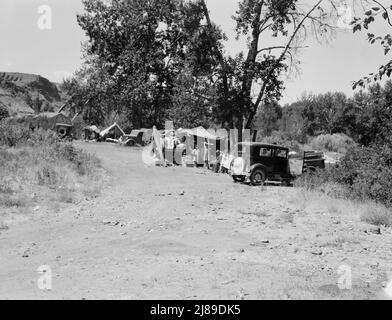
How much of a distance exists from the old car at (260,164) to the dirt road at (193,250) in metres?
4.16

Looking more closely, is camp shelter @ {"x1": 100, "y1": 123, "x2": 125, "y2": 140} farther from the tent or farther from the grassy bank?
the grassy bank

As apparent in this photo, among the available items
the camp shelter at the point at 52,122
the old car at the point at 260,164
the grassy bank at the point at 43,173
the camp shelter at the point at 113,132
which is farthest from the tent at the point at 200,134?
the camp shelter at the point at 113,132

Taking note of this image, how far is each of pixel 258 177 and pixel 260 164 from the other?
515 millimetres

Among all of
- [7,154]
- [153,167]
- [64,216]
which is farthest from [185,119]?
[64,216]

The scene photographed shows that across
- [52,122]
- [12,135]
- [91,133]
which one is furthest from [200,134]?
[91,133]

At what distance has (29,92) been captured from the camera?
135625mm

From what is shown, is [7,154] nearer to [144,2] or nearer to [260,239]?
[260,239]

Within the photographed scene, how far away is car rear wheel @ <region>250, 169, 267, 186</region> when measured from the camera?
18797mm

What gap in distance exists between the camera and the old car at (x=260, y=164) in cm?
1888

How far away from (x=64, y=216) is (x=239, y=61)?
16.8 m

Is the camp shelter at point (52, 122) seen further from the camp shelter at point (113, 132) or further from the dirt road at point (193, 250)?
the dirt road at point (193, 250)

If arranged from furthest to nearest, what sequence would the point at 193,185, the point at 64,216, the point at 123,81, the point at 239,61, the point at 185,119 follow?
the point at 123,81, the point at 185,119, the point at 239,61, the point at 193,185, the point at 64,216

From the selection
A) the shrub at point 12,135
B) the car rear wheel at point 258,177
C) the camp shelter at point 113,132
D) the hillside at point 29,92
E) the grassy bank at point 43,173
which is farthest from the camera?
the hillside at point 29,92

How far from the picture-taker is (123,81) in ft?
124
